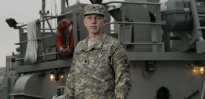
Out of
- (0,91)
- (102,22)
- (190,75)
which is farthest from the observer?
(0,91)

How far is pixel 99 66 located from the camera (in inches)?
114

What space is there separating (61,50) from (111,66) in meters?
4.93

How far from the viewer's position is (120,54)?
2869 millimetres

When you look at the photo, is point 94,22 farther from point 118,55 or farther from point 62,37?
point 62,37

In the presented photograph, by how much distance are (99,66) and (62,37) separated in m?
5.20

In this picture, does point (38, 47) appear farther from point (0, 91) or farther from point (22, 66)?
point (0, 91)

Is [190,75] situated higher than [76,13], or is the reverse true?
[76,13]

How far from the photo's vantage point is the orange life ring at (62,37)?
7.49 metres

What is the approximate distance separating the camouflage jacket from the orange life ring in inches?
177

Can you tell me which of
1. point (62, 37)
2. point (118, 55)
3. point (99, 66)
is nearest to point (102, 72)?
point (99, 66)

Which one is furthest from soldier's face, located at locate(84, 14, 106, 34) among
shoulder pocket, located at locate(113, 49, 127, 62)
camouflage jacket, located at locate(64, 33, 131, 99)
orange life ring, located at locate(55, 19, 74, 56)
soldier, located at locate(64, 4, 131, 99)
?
orange life ring, located at locate(55, 19, 74, 56)

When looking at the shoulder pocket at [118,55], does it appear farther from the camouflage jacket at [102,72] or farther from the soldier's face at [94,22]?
the soldier's face at [94,22]

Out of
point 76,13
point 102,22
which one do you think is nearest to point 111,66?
point 102,22

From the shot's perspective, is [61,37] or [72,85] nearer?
[72,85]
